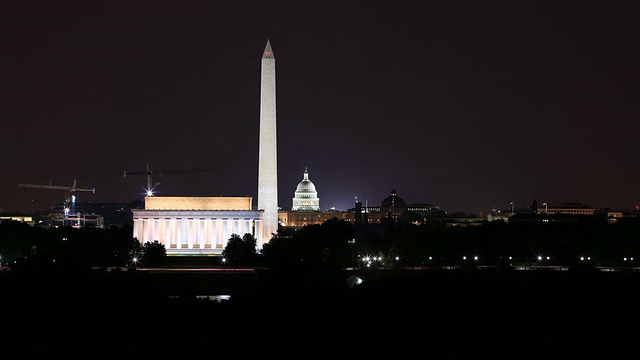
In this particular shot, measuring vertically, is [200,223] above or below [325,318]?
above

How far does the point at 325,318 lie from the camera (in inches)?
3258

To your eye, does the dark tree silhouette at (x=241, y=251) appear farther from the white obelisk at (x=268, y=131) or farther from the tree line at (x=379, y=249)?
the white obelisk at (x=268, y=131)

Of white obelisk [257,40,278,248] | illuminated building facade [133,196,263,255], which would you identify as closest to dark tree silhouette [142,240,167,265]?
white obelisk [257,40,278,248]

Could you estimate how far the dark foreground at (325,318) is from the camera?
7469 cm

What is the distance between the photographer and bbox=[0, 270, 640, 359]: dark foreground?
74.7 metres

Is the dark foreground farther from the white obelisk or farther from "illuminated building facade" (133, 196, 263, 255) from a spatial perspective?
"illuminated building facade" (133, 196, 263, 255)

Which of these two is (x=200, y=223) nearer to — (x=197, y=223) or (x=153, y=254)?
(x=197, y=223)

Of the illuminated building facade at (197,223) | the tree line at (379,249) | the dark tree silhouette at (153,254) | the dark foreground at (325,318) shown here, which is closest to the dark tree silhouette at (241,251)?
the tree line at (379,249)

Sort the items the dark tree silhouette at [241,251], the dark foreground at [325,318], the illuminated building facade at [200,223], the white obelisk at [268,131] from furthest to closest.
→ the illuminated building facade at [200,223], the white obelisk at [268,131], the dark tree silhouette at [241,251], the dark foreground at [325,318]

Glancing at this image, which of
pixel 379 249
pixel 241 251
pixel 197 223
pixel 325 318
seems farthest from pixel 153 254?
pixel 325 318

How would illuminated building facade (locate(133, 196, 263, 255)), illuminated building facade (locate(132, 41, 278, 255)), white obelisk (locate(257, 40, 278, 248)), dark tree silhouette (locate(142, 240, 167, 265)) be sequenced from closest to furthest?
dark tree silhouette (locate(142, 240, 167, 265)), white obelisk (locate(257, 40, 278, 248)), illuminated building facade (locate(132, 41, 278, 255)), illuminated building facade (locate(133, 196, 263, 255))

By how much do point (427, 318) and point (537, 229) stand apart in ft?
300

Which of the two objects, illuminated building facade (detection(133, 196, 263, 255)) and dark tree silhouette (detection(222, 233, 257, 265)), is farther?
illuminated building facade (detection(133, 196, 263, 255))

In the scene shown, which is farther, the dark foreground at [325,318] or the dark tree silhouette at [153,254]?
the dark tree silhouette at [153,254]
